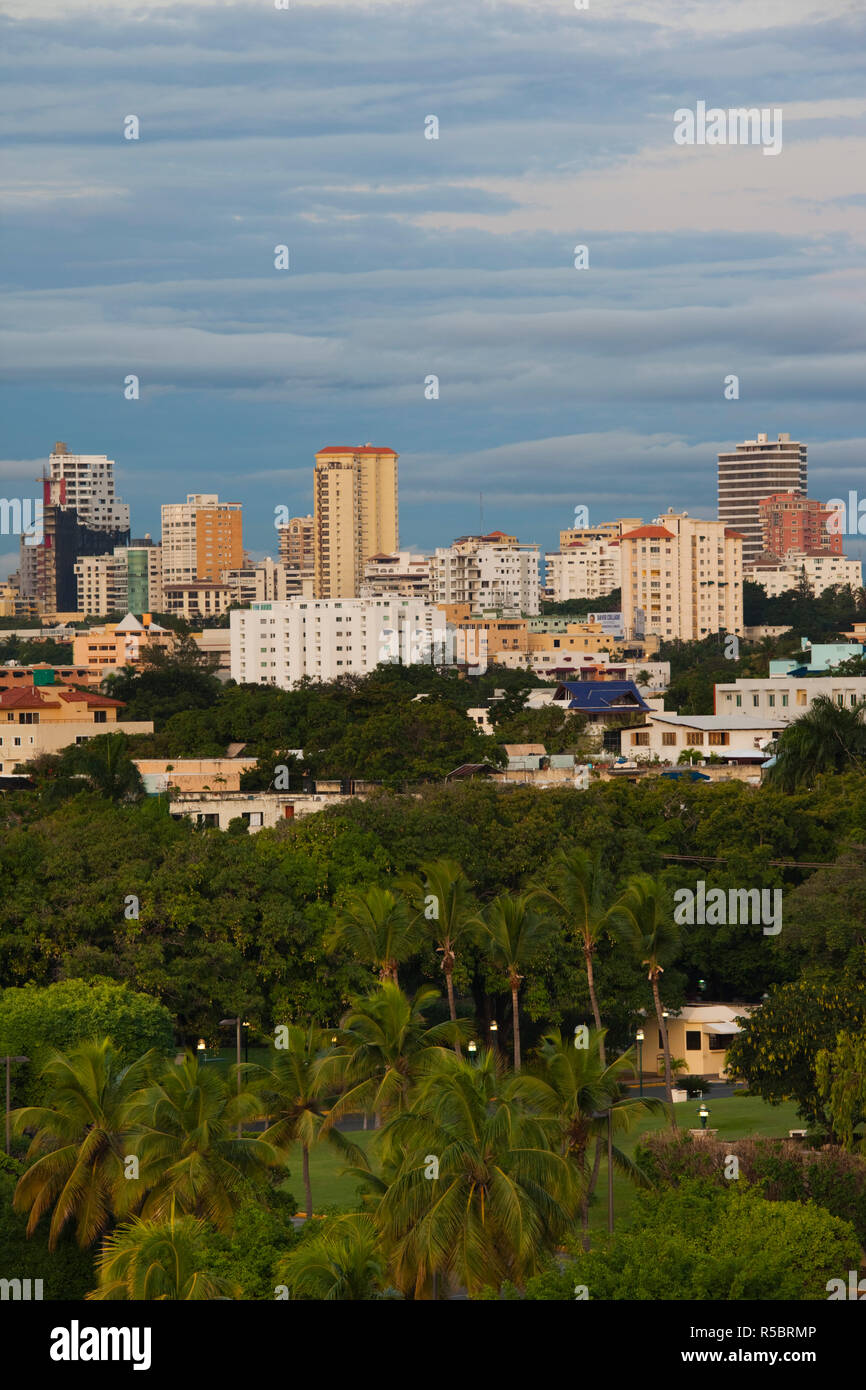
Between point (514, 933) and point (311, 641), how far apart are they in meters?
139

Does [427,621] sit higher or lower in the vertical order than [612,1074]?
higher

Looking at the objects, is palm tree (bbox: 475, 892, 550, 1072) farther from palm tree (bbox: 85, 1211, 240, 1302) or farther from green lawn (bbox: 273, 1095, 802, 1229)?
palm tree (bbox: 85, 1211, 240, 1302)

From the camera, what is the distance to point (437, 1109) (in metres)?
26.7

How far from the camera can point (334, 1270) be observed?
72.2 feet

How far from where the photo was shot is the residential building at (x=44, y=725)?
9231 centimetres

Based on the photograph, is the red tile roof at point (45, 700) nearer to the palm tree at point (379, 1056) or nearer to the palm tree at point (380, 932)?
the palm tree at point (380, 932)

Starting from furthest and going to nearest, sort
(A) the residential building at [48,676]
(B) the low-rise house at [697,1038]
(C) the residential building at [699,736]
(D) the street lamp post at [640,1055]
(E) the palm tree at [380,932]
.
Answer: (A) the residential building at [48,676] → (C) the residential building at [699,736] → (B) the low-rise house at [697,1038] → (D) the street lamp post at [640,1055] → (E) the palm tree at [380,932]

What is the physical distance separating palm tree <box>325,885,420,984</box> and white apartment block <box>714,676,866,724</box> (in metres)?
48.6

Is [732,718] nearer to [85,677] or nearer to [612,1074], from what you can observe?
[612,1074]

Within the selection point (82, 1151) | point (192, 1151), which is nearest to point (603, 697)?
point (82, 1151)

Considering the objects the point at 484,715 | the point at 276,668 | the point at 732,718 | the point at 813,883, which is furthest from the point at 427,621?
the point at 813,883

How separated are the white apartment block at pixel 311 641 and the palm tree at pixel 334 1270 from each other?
15373cm

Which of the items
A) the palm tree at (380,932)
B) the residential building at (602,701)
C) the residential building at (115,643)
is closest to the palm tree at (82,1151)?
the palm tree at (380,932)
